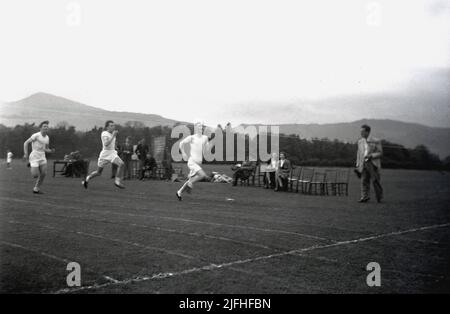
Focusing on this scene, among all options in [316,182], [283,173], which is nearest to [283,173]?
[283,173]

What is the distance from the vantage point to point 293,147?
827 inches

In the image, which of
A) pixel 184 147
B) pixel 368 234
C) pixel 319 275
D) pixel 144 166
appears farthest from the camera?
pixel 144 166

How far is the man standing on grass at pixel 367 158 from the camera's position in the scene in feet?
46.4

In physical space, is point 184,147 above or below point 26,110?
below

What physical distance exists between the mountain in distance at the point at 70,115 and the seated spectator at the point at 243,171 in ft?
17.1

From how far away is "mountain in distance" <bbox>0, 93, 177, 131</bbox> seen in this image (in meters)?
21.3

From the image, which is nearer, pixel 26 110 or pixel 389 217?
pixel 389 217

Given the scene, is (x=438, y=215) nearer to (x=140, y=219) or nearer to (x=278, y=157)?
(x=140, y=219)

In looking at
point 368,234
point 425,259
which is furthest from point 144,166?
point 425,259

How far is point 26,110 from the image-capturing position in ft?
71.6

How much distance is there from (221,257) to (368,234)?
10.8 ft

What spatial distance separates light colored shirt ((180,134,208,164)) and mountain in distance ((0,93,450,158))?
14.8 feet

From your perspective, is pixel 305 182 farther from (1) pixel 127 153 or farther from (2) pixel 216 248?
(2) pixel 216 248

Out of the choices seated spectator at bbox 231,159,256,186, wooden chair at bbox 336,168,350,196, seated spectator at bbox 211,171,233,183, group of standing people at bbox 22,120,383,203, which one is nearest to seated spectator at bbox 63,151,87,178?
Answer: seated spectator at bbox 211,171,233,183
